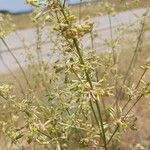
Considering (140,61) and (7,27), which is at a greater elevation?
(7,27)

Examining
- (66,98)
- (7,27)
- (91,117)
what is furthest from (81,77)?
(7,27)

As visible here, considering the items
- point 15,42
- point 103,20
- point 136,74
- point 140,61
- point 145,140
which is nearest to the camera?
point 145,140

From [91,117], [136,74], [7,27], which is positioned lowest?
[136,74]

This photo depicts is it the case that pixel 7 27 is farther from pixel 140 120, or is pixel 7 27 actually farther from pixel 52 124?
pixel 52 124

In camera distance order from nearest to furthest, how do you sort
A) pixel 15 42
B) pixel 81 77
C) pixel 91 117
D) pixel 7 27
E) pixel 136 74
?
pixel 81 77
pixel 91 117
pixel 7 27
pixel 136 74
pixel 15 42

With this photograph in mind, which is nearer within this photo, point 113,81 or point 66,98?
point 66,98

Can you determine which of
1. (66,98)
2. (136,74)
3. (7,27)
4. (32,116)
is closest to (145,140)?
(136,74)

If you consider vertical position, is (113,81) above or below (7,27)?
below

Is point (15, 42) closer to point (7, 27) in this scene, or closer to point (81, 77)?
point (7, 27)

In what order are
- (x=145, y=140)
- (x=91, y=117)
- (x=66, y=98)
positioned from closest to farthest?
(x=66, y=98), (x=91, y=117), (x=145, y=140)
